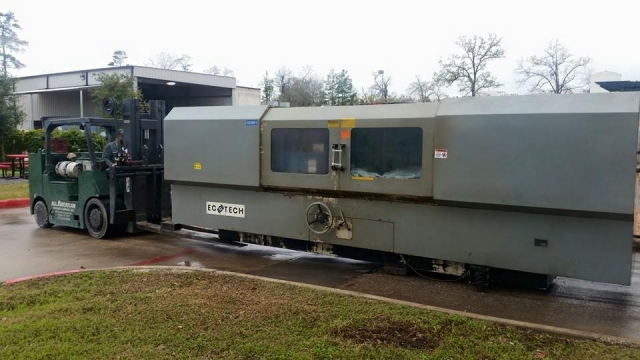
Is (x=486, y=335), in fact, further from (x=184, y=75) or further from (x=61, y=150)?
(x=184, y=75)

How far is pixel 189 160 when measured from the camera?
804cm

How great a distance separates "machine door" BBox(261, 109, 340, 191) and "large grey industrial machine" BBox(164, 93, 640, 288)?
18 millimetres

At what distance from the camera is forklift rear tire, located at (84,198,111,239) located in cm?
965

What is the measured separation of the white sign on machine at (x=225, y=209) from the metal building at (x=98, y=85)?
24959 mm

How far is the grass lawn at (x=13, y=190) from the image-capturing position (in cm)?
1509

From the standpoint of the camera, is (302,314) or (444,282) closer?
(302,314)

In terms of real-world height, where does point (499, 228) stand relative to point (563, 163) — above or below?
below

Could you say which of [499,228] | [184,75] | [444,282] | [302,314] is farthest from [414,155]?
[184,75]

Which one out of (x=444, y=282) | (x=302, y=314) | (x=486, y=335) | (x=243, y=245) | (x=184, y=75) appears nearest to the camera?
(x=486, y=335)

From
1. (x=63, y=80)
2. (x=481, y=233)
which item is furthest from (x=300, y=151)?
(x=63, y=80)

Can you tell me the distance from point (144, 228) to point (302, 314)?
5695mm

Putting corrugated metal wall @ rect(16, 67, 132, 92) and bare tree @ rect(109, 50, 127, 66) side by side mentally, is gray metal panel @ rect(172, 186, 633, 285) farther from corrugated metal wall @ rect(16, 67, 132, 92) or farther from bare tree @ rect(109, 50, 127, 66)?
bare tree @ rect(109, 50, 127, 66)

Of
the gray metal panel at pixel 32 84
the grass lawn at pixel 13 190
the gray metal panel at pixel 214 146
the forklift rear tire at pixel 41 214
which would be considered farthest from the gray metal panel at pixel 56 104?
the gray metal panel at pixel 214 146

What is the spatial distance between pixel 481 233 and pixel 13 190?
1524 centimetres
